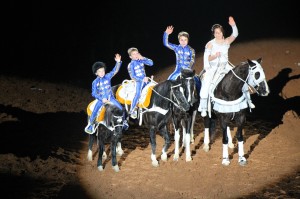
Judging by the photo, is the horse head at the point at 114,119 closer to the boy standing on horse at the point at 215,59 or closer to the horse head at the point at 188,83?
the horse head at the point at 188,83

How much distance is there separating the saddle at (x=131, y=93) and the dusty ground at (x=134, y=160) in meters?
1.69

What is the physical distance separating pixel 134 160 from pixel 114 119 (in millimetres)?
1741

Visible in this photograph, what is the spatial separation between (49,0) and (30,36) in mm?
5087

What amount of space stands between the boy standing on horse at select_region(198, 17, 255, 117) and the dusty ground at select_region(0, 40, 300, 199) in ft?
5.90

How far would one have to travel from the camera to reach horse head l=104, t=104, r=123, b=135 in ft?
28.6

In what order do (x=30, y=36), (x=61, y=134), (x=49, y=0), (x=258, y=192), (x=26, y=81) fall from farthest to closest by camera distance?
1. (x=49, y=0)
2. (x=30, y=36)
3. (x=26, y=81)
4. (x=61, y=134)
5. (x=258, y=192)

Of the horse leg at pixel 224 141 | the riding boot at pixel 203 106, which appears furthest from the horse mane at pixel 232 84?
the horse leg at pixel 224 141

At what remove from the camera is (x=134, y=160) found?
390 inches

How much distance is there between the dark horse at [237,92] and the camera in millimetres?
8454

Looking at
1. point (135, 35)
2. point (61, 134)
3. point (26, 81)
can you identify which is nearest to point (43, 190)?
point (61, 134)

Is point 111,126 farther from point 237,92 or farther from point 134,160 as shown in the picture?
point 237,92

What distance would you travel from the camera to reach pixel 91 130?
29.9 feet

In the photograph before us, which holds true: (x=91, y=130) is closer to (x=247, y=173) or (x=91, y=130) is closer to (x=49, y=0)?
(x=247, y=173)

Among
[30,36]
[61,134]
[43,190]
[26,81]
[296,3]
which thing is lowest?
[43,190]
